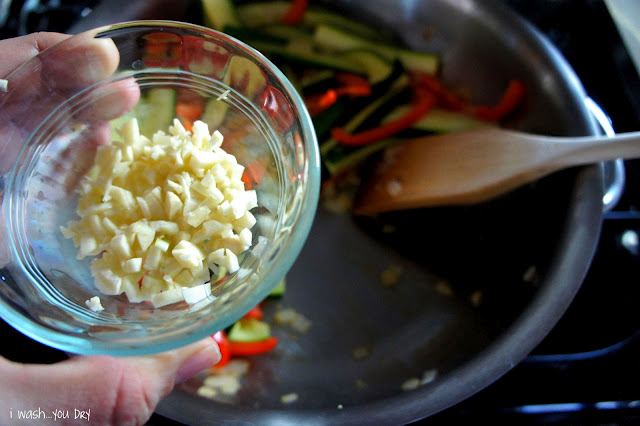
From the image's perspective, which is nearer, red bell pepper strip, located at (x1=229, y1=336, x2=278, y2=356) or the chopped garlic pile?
the chopped garlic pile

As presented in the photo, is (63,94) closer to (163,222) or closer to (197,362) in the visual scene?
(163,222)

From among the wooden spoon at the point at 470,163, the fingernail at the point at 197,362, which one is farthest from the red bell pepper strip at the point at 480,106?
the fingernail at the point at 197,362


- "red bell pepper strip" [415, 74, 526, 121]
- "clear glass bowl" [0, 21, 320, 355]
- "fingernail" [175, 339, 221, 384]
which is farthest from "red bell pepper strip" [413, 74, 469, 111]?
"fingernail" [175, 339, 221, 384]

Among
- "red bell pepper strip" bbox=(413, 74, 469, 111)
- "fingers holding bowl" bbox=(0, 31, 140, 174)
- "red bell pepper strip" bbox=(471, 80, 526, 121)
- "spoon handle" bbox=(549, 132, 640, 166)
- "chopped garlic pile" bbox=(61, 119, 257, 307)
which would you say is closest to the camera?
"chopped garlic pile" bbox=(61, 119, 257, 307)

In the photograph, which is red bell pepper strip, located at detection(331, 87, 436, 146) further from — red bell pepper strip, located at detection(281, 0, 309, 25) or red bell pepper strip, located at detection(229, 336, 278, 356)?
red bell pepper strip, located at detection(229, 336, 278, 356)

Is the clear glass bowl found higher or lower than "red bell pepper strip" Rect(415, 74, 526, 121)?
lower

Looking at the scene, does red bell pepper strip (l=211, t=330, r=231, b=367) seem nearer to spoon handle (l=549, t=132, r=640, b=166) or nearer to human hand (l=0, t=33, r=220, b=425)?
human hand (l=0, t=33, r=220, b=425)

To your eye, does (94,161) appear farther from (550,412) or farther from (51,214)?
(550,412)

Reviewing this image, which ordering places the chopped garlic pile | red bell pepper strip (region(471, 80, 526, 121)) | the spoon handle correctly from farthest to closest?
red bell pepper strip (region(471, 80, 526, 121)) < the spoon handle < the chopped garlic pile

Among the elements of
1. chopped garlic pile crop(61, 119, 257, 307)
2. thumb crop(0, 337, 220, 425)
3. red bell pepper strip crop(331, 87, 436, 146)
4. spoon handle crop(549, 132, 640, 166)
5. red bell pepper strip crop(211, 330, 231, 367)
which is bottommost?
thumb crop(0, 337, 220, 425)

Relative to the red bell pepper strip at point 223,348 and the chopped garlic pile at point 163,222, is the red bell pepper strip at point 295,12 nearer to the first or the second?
the chopped garlic pile at point 163,222
